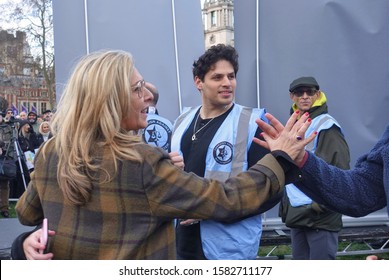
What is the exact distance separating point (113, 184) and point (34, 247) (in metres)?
0.36

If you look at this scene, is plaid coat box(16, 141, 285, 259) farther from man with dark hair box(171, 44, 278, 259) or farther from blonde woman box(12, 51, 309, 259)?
man with dark hair box(171, 44, 278, 259)

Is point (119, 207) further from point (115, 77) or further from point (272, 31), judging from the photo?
point (272, 31)

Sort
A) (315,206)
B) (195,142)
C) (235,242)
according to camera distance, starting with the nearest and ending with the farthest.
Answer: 1. (235,242)
2. (195,142)
3. (315,206)

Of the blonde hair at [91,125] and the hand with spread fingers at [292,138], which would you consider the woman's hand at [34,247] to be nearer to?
the blonde hair at [91,125]

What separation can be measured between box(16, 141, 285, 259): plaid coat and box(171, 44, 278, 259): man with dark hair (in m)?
0.45

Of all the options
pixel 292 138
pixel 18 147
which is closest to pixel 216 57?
pixel 292 138

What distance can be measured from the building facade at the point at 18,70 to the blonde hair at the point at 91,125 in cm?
2311

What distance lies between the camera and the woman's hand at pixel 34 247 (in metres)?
1.68

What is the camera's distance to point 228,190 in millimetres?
1766

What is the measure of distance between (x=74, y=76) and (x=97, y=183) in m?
0.38

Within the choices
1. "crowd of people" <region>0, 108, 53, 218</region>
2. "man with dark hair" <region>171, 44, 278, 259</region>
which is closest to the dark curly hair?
"man with dark hair" <region>171, 44, 278, 259</region>

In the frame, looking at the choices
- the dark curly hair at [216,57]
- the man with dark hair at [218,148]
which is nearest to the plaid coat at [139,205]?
the man with dark hair at [218,148]

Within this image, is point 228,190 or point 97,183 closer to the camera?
point 97,183
